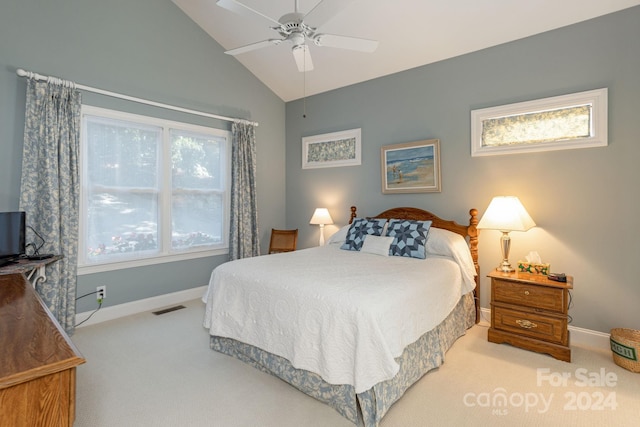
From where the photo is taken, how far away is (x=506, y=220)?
9.57 feet

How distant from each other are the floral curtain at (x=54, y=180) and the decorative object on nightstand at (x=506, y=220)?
391cm

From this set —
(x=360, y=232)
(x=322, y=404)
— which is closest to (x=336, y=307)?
(x=322, y=404)

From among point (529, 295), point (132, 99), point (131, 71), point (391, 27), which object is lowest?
point (529, 295)

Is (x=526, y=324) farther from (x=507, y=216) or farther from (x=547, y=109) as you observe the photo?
(x=547, y=109)

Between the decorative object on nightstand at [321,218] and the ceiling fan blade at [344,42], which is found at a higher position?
the ceiling fan blade at [344,42]

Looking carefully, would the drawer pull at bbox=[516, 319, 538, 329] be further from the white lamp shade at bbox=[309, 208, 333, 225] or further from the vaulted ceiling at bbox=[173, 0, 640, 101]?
the vaulted ceiling at bbox=[173, 0, 640, 101]

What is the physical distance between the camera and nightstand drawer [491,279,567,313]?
8.60 feet

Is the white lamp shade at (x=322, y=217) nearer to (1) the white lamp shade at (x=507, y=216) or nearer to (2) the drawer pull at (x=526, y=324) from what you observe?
(1) the white lamp shade at (x=507, y=216)

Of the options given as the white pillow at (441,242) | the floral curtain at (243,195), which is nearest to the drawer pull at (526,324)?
the white pillow at (441,242)

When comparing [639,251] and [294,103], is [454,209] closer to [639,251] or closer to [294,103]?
[639,251]

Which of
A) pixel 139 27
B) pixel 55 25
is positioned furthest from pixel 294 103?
pixel 55 25

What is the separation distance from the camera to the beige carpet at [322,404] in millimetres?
1917

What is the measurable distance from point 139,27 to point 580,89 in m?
4.49

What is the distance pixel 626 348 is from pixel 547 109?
2083 mm
